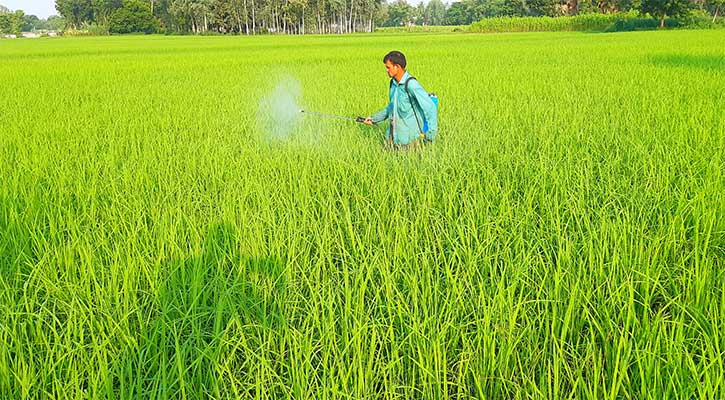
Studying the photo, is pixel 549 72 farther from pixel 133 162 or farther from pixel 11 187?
pixel 11 187

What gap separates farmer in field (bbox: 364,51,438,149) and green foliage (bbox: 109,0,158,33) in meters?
58.2

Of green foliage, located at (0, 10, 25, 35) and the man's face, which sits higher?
green foliage, located at (0, 10, 25, 35)

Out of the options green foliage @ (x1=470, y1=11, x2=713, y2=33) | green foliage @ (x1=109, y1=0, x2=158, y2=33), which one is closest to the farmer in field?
green foliage @ (x1=470, y1=11, x2=713, y2=33)

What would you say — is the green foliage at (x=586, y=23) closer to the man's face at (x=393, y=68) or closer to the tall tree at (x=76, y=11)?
the man's face at (x=393, y=68)

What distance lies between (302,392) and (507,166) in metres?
2.20

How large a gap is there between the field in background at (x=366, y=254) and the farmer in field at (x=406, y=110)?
0.19 metres

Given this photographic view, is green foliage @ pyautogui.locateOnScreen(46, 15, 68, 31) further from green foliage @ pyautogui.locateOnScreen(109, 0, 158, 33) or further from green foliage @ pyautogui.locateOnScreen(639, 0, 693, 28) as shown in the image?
green foliage @ pyautogui.locateOnScreen(639, 0, 693, 28)

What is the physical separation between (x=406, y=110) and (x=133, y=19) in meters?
58.9

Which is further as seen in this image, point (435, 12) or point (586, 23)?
point (435, 12)

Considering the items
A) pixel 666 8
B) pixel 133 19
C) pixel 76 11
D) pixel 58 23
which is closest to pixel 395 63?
pixel 666 8

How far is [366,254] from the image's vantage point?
194cm

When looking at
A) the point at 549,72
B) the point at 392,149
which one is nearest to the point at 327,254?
the point at 392,149

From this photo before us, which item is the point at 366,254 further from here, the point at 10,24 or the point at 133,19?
the point at 10,24

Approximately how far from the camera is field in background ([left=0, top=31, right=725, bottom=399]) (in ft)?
4.10
